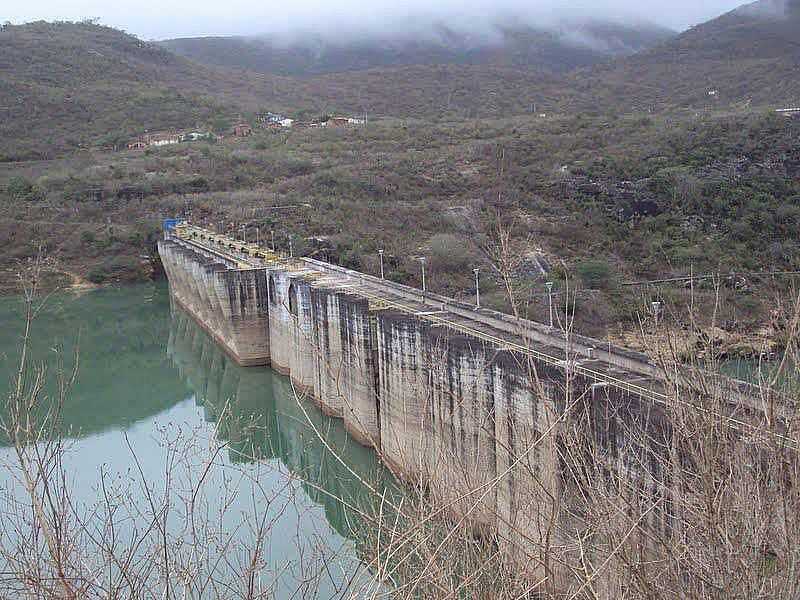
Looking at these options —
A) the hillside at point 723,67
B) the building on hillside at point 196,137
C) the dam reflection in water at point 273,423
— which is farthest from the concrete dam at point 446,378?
the building on hillside at point 196,137

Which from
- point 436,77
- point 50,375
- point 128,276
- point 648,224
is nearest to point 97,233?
point 128,276

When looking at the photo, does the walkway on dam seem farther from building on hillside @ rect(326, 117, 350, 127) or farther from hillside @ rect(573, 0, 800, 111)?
building on hillside @ rect(326, 117, 350, 127)

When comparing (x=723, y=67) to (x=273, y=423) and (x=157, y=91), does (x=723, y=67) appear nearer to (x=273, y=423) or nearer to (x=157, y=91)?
(x=157, y=91)

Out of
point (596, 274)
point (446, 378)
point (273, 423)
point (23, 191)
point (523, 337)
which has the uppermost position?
point (523, 337)

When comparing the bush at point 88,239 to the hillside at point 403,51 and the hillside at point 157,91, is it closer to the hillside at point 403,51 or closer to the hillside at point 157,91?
the hillside at point 157,91

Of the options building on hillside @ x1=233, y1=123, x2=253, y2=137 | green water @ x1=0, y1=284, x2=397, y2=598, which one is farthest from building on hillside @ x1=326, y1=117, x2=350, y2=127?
green water @ x1=0, y1=284, x2=397, y2=598

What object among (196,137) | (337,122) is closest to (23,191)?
(196,137)
